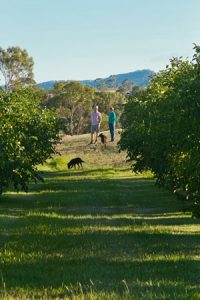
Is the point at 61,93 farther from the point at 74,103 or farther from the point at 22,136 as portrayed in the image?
the point at 22,136

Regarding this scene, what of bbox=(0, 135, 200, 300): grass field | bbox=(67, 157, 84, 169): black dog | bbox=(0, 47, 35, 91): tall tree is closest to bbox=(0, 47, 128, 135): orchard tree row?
bbox=(0, 47, 35, 91): tall tree

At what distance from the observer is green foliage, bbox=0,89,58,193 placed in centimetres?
1712

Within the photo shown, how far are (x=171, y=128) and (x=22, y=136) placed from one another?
515cm

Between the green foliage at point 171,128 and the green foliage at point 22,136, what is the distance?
3.97m

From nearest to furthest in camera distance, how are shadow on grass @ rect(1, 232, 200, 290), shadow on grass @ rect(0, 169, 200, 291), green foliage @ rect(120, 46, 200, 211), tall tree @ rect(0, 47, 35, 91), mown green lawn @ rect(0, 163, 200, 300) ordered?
1. mown green lawn @ rect(0, 163, 200, 300)
2. shadow on grass @ rect(1, 232, 200, 290)
3. shadow on grass @ rect(0, 169, 200, 291)
4. green foliage @ rect(120, 46, 200, 211)
5. tall tree @ rect(0, 47, 35, 91)

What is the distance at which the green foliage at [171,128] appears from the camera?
1503cm

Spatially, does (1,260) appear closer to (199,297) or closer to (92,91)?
(199,297)

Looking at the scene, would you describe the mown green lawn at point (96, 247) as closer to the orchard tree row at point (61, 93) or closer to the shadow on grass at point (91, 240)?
the shadow on grass at point (91, 240)

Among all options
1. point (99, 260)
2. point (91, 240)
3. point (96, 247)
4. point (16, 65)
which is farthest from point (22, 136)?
point (16, 65)

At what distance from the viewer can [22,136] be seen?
64.7 ft

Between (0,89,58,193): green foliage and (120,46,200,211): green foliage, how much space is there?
397 centimetres

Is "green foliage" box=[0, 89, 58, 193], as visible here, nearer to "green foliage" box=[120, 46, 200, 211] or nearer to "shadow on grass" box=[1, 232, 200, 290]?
"shadow on grass" box=[1, 232, 200, 290]

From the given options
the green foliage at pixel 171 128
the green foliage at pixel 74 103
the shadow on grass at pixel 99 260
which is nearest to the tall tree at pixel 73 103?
the green foliage at pixel 74 103

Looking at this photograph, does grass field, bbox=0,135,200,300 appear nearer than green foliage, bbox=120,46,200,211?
Yes
